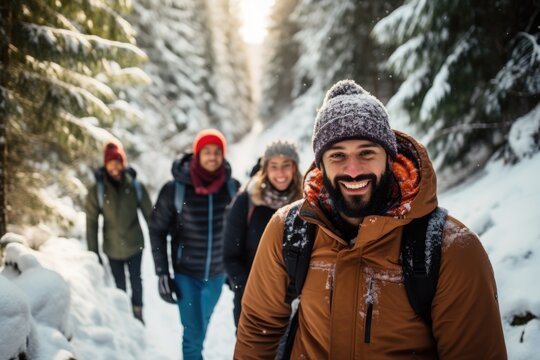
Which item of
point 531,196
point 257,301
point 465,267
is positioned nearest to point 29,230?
point 257,301

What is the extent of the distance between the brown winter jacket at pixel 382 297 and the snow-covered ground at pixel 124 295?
164 cm

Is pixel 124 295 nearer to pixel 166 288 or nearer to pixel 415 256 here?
pixel 166 288

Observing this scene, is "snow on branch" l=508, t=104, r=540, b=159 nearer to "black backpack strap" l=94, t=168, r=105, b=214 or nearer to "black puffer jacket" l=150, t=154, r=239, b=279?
"black puffer jacket" l=150, t=154, r=239, b=279

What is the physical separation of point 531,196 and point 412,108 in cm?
313

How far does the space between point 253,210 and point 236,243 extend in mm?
390

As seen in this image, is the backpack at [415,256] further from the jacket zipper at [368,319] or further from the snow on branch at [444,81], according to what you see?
the snow on branch at [444,81]

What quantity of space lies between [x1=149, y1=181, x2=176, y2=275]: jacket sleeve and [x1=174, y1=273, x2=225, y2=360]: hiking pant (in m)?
0.25

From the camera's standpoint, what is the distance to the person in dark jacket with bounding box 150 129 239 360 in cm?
432

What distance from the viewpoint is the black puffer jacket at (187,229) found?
436cm

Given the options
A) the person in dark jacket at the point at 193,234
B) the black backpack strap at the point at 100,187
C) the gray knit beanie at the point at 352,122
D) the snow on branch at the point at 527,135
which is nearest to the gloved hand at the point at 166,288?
the person in dark jacket at the point at 193,234

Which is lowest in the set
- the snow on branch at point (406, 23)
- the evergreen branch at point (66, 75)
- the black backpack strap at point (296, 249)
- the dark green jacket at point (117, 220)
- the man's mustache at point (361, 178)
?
the dark green jacket at point (117, 220)

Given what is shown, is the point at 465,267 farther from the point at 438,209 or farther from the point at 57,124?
the point at 57,124

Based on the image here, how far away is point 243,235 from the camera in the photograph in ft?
12.4

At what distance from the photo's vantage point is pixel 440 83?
19.5ft
